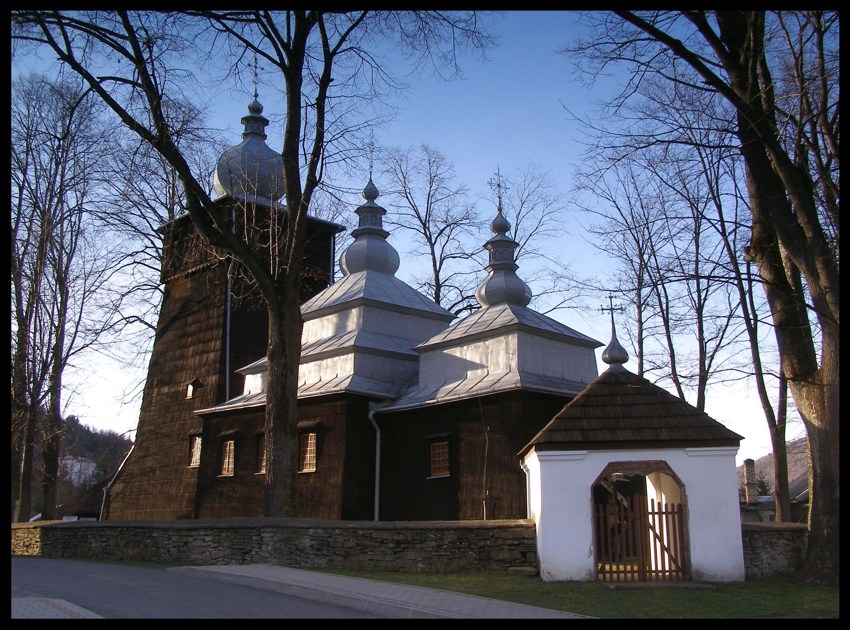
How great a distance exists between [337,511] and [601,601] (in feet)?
33.0

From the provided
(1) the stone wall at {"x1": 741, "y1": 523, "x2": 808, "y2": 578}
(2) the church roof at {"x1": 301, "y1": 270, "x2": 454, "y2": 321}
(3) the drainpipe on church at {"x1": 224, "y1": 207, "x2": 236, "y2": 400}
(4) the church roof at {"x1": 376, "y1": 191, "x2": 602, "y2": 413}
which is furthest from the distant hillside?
(3) the drainpipe on church at {"x1": 224, "y1": 207, "x2": 236, "y2": 400}

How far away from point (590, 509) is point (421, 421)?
24.8 ft

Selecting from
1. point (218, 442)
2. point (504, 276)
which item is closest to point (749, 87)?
point (504, 276)

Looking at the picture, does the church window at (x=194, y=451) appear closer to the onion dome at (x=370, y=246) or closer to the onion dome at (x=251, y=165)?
the onion dome at (x=370, y=246)

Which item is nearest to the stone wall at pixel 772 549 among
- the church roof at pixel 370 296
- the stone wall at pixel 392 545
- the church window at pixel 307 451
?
the stone wall at pixel 392 545

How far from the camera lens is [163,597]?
906 centimetres

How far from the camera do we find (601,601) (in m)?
9.73

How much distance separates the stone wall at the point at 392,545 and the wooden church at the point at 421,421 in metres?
0.77

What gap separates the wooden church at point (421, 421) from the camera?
12219 millimetres

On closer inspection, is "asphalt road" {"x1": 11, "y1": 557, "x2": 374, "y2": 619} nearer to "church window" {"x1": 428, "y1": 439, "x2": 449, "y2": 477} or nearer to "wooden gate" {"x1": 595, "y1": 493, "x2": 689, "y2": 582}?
"wooden gate" {"x1": 595, "y1": 493, "x2": 689, "y2": 582}

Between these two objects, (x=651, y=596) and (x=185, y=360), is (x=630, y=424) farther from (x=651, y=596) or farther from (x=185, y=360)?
(x=185, y=360)

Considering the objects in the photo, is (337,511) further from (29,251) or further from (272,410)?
(29,251)

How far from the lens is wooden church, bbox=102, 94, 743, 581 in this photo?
12219 millimetres

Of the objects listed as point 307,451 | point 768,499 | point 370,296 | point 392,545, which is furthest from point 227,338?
point 768,499
